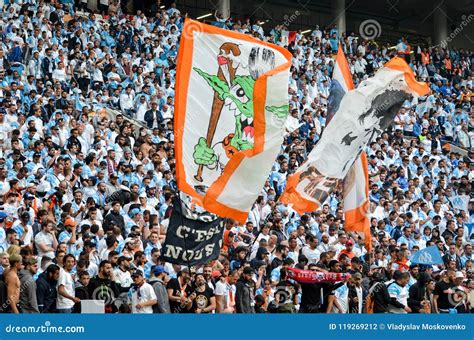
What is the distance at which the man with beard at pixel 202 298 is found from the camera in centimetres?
1293

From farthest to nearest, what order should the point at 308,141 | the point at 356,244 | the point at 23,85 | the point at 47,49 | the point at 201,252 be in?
1. the point at 308,141
2. the point at 47,49
3. the point at 23,85
4. the point at 356,244
5. the point at 201,252

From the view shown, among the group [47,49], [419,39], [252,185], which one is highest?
[419,39]

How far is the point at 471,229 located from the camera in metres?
21.1

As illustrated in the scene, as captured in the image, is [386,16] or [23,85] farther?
[386,16]

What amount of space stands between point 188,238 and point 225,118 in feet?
4.48

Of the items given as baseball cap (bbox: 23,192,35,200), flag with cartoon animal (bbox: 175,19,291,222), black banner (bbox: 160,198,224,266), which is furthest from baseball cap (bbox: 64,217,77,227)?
flag with cartoon animal (bbox: 175,19,291,222)

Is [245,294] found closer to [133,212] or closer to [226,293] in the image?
[226,293]

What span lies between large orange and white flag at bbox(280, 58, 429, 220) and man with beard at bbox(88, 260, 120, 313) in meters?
2.31

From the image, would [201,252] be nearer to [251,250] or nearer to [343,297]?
[343,297]

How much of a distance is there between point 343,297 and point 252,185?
3533mm

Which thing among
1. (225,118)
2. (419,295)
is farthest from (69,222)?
(419,295)

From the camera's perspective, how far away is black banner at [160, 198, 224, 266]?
1062 centimetres

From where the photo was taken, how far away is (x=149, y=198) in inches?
661

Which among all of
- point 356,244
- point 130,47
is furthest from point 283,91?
point 130,47
